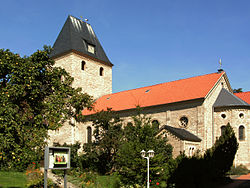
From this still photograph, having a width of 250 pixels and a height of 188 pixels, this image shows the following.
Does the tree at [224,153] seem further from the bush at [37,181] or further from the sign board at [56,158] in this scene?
the sign board at [56,158]

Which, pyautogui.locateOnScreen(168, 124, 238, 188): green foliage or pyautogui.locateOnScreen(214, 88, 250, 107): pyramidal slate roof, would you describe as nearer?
pyautogui.locateOnScreen(168, 124, 238, 188): green foliage

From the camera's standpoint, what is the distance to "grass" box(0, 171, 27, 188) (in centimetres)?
1788

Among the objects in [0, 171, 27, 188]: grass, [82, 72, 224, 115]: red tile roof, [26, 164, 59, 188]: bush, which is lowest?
[0, 171, 27, 188]: grass

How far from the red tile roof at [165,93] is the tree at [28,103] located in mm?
18415

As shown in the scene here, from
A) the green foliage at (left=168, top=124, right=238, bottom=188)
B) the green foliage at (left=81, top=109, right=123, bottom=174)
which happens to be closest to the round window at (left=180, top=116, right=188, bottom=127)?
the green foliage at (left=81, top=109, right=123, bottom=174)

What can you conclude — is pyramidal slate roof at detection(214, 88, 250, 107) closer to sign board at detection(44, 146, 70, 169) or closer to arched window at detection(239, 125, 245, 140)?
arched window at detection(239, 125, 245, 140)

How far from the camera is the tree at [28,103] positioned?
10680 mm

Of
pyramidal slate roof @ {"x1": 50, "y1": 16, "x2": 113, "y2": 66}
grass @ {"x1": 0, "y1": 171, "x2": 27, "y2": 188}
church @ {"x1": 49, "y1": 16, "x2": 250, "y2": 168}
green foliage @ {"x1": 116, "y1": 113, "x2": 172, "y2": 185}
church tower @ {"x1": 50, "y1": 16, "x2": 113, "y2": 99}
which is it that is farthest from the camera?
pyramidal slate roof @ {"x1": 50, "y1": 16, "x2": 113, "y2": 66}

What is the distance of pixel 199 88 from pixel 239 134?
619 centimetres

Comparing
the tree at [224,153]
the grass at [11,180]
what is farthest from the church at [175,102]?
the grass at [11,180]

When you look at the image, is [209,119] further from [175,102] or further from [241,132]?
[175,102]

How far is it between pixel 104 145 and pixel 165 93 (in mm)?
11404

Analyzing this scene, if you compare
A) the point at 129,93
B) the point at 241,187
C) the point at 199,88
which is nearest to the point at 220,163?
the point at 241,187

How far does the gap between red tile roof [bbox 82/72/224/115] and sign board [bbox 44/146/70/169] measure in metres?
19.7
